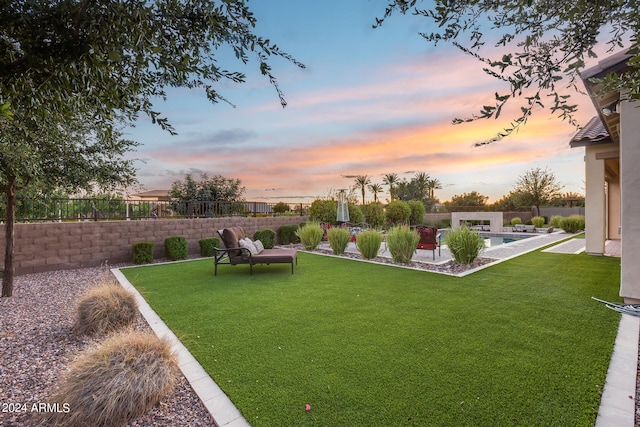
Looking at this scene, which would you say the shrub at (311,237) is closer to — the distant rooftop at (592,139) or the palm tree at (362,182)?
the distant rooftop at (592,139)

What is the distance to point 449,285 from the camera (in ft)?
19.6

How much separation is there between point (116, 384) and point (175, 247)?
818 cm

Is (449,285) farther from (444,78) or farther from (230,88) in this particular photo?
(230,88)

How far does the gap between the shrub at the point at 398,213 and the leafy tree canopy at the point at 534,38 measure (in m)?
18.6

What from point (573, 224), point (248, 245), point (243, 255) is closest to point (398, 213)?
point (573, 224)

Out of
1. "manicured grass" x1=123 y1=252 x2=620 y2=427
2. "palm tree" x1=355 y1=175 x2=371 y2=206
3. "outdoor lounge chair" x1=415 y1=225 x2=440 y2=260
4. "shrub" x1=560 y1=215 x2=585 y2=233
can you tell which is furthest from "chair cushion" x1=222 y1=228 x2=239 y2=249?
"palm tree" x1=355 y1=175 x2=371 y2=206

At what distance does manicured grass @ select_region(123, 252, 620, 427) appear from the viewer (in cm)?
238

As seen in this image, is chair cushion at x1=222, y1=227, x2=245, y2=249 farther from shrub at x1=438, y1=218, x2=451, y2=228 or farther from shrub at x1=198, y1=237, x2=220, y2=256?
shrub at x1=438, y1=218, x2=451, y2=228

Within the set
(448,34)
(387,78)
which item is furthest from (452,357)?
(387,78)

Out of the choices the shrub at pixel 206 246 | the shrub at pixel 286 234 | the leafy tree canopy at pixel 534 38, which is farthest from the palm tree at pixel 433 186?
the leafy tree canopy at pixel 534 38

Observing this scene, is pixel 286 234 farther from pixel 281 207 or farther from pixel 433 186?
pixel 433 186

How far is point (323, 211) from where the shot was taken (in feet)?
51.5

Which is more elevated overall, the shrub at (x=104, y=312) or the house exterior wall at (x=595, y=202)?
the house exterior wall at (x=595, y=202)

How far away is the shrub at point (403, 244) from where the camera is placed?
8172mm
